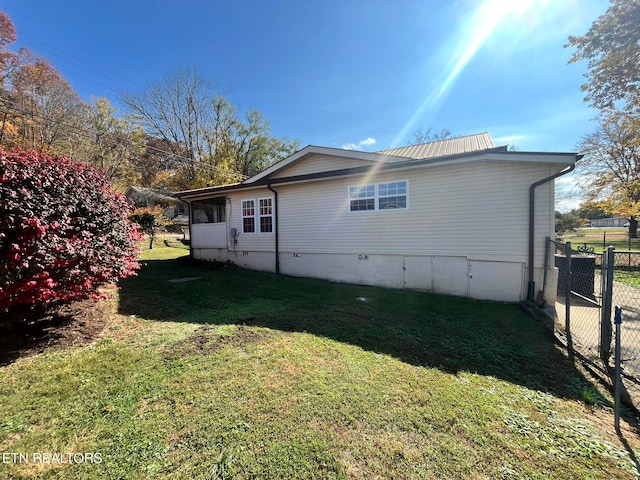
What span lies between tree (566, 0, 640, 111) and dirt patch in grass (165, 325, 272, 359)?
1569 centimetres

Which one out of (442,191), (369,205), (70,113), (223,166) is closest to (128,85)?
(70,113)

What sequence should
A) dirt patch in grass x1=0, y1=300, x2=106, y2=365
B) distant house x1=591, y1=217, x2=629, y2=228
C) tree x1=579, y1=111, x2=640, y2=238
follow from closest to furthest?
dirt patch in grass x1=0, y1=300, x2=106, y2=365, tree x1=579, y1=111, x2=640, y2=238, distant house x1=591, y1=217, x2=629, y2=228

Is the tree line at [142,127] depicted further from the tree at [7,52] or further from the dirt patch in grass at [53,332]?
the dirt patch in grass at [53,332]

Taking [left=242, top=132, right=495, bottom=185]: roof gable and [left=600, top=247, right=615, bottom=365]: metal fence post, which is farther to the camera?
[left=242, top=132, right=495, bottom=185]: roof gable

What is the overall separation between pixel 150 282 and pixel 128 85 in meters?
21.3

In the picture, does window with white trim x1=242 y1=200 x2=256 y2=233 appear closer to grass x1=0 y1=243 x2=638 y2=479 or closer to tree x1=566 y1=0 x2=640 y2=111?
grass x1=0 y1=243 x2=638 y2=479

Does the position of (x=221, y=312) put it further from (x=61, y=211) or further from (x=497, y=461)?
(x=497, y=461)

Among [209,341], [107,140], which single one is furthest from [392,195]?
[107,140]

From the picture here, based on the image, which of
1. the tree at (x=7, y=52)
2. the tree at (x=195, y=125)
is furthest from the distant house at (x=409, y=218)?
the tree at (x=7, y=52)

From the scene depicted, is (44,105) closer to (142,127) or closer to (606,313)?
(142,127)

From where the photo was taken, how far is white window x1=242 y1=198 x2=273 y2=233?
10.5m

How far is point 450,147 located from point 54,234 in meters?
11.3

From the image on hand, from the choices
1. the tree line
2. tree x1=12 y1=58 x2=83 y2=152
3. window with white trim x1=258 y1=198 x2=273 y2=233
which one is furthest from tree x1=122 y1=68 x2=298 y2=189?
window with white trim x1=258 y1=198 x2=273 y2=233

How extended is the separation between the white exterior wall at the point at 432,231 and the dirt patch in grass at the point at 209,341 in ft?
16.5
